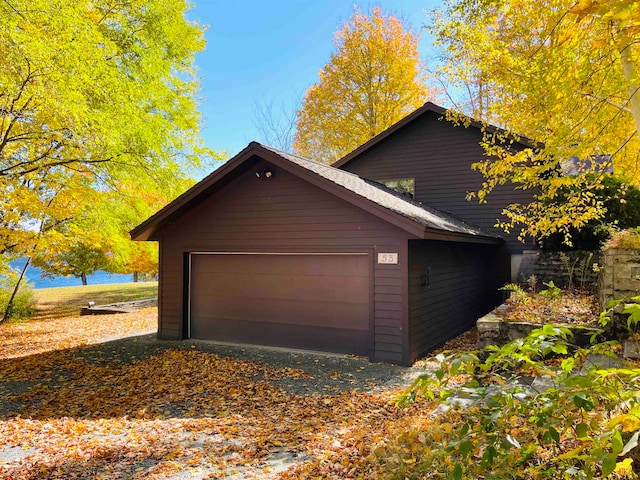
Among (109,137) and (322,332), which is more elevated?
(109,137)

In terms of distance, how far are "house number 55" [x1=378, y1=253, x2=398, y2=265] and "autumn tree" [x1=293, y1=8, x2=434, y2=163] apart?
1251 centimetres

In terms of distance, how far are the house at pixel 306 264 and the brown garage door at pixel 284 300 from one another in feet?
0.07

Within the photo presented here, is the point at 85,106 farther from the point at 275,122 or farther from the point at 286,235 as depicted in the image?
the point at 275,122

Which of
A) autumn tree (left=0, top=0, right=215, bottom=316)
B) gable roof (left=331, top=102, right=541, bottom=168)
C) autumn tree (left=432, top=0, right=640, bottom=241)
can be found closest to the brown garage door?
autumn tree (left=432, top=0, right=640, bottom=241)

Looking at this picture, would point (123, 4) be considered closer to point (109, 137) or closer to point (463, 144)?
point (109, 137)

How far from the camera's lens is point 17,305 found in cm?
1276

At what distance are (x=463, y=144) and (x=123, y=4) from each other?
10.6 meters

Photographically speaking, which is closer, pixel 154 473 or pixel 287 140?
pixel 154 473

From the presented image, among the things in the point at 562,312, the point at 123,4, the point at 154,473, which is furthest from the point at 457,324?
the point at 123,4

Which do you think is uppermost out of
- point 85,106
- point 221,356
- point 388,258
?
point 85,106

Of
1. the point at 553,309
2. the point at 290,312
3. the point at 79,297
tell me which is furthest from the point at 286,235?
the point at 79,297

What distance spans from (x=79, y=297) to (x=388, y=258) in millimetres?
16390

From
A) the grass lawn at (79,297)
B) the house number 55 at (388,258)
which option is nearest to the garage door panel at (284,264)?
the house number 55 at (388,258)

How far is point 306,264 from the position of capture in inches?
316
